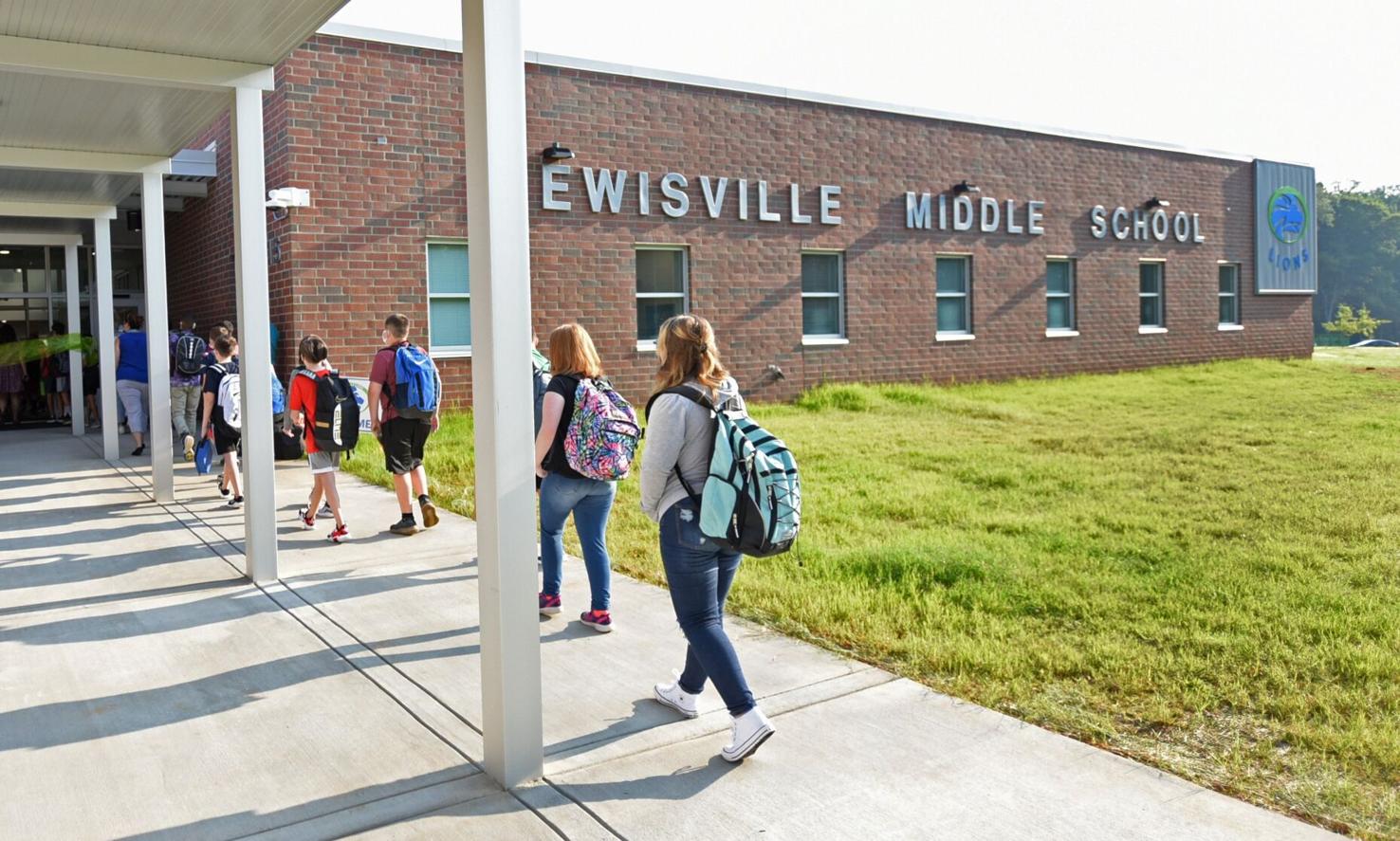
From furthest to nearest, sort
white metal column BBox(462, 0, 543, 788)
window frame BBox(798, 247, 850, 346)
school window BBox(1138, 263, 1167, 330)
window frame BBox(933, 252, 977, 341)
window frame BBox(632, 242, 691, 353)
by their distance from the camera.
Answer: school window BBox(1138, 263, 1167, 330) → window frame BBox(933, 252, 977, 341) → window frame BBox(798, 247, 850, 346) → window frame BBox(632, 242, 691, 353) → white metal column BBox(462, 0, 543, 788)

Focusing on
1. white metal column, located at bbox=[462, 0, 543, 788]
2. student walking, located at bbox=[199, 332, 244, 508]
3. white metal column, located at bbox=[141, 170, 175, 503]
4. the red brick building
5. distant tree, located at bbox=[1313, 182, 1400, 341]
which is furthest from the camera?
distant tree, located at bbox=[1313, 182, 1400, 341]

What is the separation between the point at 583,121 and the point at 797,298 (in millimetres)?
4730

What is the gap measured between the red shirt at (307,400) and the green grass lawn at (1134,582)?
1736mm

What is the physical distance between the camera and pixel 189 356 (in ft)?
41.7

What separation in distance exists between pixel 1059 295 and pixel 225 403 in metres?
17.8

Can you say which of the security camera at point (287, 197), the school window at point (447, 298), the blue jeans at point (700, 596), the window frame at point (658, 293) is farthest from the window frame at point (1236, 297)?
the blue jeans at point (700, 596)

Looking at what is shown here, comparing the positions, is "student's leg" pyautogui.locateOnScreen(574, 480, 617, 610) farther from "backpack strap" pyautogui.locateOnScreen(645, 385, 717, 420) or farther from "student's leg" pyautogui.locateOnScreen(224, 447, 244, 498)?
"student's leg" pyautogui.locateOnScreen(224, 447, 244, 498)

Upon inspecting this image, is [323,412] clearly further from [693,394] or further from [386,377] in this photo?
[693,394]

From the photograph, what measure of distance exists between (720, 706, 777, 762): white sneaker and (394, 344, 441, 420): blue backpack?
4.64 metres

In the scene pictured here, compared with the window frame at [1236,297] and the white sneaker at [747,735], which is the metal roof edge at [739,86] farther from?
the white sneaker at [747,735]

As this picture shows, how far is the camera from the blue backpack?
7938mm

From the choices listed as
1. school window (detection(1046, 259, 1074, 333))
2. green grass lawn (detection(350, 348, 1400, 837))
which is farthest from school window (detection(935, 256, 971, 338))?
green grass lawn (detection(350, 348, 1400, 837))

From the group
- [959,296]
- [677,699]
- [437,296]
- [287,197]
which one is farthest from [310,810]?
[959,296]

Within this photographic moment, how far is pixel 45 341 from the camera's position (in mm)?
18312
